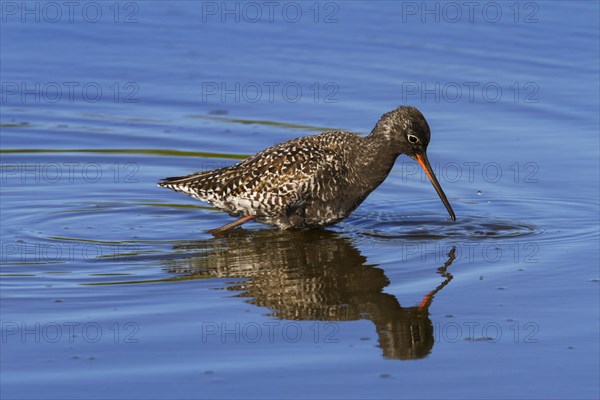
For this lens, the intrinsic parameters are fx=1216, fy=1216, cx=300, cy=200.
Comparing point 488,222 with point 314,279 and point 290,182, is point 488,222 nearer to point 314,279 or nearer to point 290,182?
point 290,182

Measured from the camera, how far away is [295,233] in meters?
12.1

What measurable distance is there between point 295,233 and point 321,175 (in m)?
0.71

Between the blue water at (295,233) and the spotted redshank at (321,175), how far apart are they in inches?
12.2

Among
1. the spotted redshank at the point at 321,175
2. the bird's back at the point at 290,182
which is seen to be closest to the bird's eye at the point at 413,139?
the spotted redshank at the point at 321,175

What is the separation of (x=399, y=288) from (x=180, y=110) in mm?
6150

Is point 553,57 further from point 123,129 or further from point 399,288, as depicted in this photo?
point 399,288

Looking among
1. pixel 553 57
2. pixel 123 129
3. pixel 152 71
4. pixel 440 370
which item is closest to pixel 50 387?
pixel 440 370

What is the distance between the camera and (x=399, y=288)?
395 inches

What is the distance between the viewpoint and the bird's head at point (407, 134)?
11.7 meters


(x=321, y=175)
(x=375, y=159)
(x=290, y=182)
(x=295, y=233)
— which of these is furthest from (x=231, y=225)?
(x=375, y=159)

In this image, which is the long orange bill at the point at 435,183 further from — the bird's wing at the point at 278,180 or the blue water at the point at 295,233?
the bird's wing at the point at 278,180

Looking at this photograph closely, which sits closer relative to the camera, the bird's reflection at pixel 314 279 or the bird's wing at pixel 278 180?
the bird's reflection at pixel 314 279

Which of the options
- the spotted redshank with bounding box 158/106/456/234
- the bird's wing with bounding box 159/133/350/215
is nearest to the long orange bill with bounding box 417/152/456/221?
the spotted redshank with bounding box 158/106/456/234

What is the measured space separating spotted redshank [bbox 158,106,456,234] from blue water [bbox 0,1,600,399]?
1.02ft
